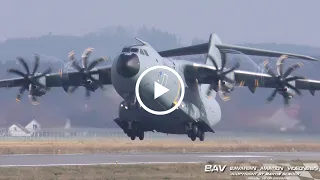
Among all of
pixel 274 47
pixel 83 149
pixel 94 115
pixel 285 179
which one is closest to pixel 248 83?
pixel 285 179

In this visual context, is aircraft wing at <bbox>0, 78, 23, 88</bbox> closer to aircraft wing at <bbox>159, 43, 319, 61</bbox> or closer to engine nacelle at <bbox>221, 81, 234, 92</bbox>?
aircraft wing at <bbox>159, 43, 319, 61</bbox>

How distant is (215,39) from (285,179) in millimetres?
16072

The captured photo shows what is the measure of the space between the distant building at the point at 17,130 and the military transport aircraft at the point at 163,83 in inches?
783

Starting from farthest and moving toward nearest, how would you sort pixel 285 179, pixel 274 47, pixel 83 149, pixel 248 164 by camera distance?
pixel 274 47, pixel 83 149, pixel 248 164, pixel 285 179

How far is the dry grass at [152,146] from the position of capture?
4622 cm

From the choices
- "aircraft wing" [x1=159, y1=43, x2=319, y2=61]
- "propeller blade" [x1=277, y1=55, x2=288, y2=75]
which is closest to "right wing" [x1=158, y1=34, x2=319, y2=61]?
"aircraft wing" [x1=159, y1=43, x2=319, y2=61]

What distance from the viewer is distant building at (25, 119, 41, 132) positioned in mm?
57344

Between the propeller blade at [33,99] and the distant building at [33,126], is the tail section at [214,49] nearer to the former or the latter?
the propeller blade at [33,99]

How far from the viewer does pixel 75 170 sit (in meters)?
31.8

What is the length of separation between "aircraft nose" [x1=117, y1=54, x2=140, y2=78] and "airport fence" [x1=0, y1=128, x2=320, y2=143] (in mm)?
17847

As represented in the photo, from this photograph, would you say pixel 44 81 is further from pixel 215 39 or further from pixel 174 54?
pixel 215 39

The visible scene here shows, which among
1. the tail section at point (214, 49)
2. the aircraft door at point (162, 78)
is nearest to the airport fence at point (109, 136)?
the tail section at point (214, 49)

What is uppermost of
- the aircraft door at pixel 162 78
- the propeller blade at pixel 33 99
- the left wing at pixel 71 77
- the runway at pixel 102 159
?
the aircraft door at pixel 162 78

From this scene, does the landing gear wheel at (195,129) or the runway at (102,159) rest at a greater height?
the landing gear wheel at (195,129)
